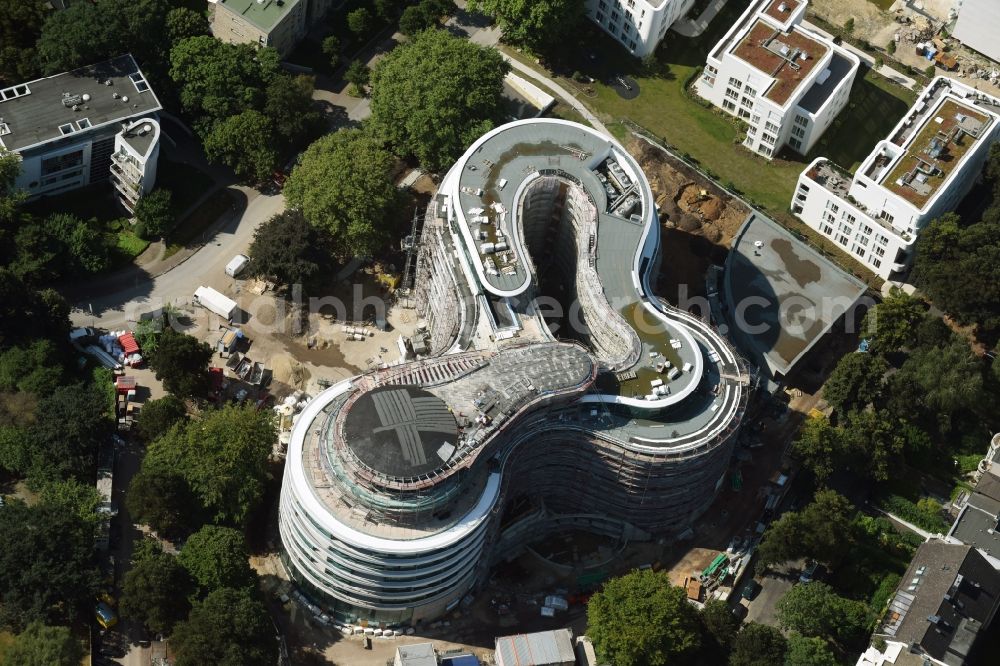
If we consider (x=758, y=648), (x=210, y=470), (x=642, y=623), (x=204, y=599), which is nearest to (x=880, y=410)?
(x=758, y=648)

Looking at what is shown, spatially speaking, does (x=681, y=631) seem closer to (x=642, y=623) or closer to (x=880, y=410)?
(x=642, y=623)

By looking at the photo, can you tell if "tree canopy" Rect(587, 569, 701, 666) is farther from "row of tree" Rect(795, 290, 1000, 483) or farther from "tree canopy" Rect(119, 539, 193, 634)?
"tree canopy" Rect(119, 539, 193, 634)

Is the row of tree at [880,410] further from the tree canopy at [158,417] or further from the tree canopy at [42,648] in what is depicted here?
the tree canopy at [42,648]

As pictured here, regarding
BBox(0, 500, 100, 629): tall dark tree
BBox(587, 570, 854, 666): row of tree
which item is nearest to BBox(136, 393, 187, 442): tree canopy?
A: BBox(0, 500, 100, 629): tall dark tree

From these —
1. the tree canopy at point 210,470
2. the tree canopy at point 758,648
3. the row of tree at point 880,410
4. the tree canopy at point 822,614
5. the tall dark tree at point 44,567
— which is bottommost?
the tall dark tree at point 44,567

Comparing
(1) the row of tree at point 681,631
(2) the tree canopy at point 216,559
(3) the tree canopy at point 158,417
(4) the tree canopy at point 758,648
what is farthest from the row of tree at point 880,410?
(3) the tree canopy at point 158,417

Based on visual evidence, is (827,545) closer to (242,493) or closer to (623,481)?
(623,481)
